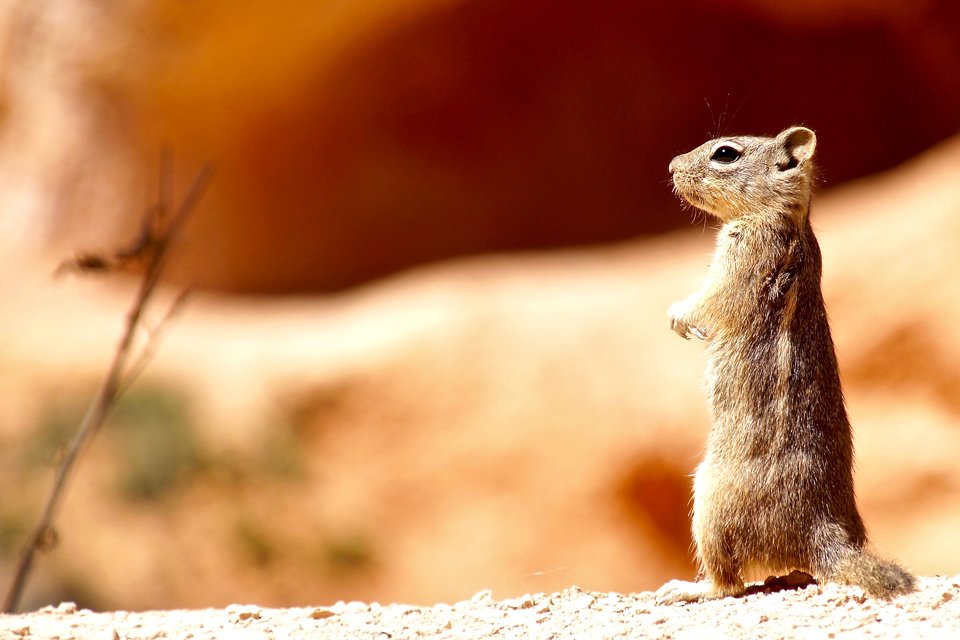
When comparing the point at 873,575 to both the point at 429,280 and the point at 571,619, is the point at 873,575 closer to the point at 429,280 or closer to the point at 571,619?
the point at 571,619

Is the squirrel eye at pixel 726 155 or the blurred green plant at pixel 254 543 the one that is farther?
the blurred green plant at pixel 254 543

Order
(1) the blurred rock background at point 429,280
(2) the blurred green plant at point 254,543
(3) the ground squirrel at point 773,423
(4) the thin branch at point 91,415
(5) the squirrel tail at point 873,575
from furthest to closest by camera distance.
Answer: (2) the blurred green plant at point 254,543 → (1) the blurred rock background at point 429,280 → (4) the thin branch at point 91,415 → (3) the ground squirrel at point 773,423 → (5) the squirrel tail at point 873,575

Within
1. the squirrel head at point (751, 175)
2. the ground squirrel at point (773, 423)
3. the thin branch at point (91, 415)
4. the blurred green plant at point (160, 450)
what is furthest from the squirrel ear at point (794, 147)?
the blurred green plant at point (160, 450)

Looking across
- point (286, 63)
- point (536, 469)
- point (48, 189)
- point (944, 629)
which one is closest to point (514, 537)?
point (536, 469)

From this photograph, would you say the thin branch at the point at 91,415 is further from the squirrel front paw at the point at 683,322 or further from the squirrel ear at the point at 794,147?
the squirrel ear at the point at 794,147

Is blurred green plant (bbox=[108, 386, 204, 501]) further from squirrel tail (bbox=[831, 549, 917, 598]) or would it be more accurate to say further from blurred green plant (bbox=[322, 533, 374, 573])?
squirrel tail (bbox=[831, 549, 917, 598])

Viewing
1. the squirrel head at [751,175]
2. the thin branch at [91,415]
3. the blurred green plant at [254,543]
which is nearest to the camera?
the squirrel head at [751,175]

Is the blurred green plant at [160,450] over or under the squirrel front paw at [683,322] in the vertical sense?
over
